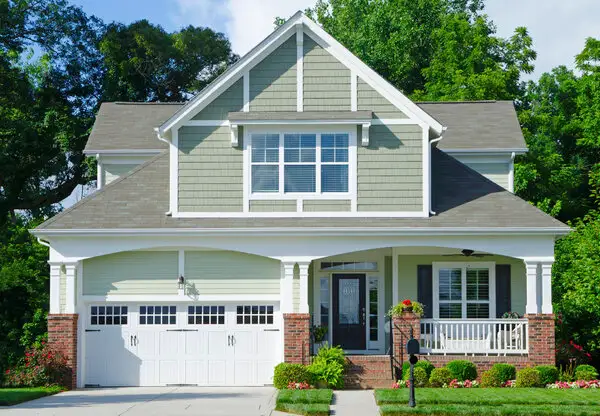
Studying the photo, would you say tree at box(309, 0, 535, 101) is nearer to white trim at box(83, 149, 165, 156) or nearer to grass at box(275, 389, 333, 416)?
white trim at box(83, 149, 165, 156)

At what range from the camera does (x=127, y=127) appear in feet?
98.2

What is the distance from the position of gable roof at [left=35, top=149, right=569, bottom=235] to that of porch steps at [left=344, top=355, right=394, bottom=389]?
322 centimetres

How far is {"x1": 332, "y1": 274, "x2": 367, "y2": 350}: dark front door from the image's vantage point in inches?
1037

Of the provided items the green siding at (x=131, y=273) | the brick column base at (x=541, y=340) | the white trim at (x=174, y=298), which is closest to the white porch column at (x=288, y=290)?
the white trim at (x=174, y=298)

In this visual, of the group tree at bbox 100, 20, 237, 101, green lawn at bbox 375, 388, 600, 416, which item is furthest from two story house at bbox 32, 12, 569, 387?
tree at bbox 100, 20, 237, 101

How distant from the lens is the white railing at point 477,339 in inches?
933

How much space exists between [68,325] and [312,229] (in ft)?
20.9

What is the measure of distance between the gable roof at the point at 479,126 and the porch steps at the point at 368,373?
7870 mm

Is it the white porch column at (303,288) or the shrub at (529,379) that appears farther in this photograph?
the white porch column at (303,288)

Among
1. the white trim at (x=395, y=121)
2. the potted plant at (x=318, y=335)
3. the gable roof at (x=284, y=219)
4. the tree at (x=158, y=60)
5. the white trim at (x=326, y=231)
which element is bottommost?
the potted plant at (x=318, y=335)

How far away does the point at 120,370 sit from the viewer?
2392 centimetres

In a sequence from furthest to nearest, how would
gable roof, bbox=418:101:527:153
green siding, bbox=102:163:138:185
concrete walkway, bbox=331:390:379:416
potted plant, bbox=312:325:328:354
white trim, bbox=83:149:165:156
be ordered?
green siding, bbox=102:163:138:185
gable roof, bbox=418:101:527:153
white trim, bbox=83:149:165:156
potted plant, bbox=312:325:328:354
concrete walkway, bbox=331:390:379:416

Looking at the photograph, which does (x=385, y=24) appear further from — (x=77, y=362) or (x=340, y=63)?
(x=77, y=362)

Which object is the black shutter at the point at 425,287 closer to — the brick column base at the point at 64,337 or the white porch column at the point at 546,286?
the white porch column at the point at 546,286
